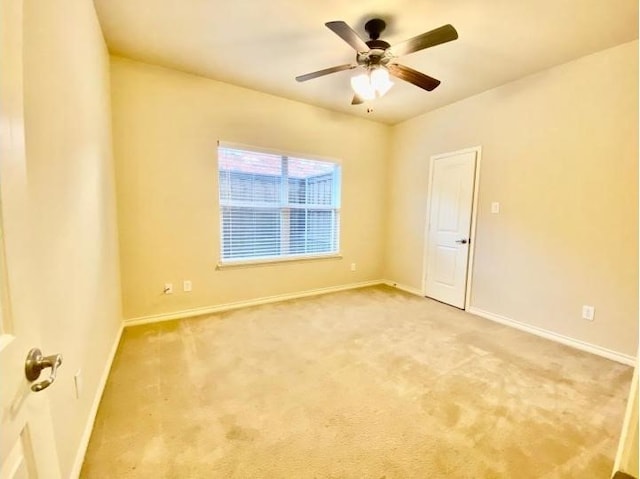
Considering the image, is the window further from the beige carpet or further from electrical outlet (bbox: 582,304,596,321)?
electrical outlet (bbox: 582,304,596,321)

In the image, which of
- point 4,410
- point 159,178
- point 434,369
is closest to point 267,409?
point 434,369

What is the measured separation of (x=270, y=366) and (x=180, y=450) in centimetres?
88

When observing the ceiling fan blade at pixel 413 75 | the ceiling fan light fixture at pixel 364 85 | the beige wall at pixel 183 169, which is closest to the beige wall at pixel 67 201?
the beige wall at pixel 183 169

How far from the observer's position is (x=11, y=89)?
569mm

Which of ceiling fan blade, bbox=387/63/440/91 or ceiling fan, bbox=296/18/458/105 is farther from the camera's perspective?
ceiling fan blade, bbox=387/63/440/91

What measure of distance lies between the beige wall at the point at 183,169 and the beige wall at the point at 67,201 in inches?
25.7

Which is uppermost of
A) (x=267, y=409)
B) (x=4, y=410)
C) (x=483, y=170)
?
(x=483, y=170)

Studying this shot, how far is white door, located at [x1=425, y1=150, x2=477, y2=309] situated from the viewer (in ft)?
11.8

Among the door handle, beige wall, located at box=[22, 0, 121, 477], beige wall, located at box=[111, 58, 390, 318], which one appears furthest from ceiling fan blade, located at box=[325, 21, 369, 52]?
the door handle


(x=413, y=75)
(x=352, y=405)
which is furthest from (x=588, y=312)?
(x=413, y=75)

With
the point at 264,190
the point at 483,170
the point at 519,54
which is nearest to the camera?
the point at 519,54

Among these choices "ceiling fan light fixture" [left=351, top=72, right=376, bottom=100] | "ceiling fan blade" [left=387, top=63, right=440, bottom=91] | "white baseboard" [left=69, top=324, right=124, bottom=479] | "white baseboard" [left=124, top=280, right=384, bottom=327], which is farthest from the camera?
"white baseboard" [left=124, top=280, right=384, bottom=327]

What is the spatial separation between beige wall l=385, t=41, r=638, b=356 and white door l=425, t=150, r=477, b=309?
15cm

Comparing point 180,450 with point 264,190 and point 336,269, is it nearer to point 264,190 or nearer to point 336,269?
point 264,190
